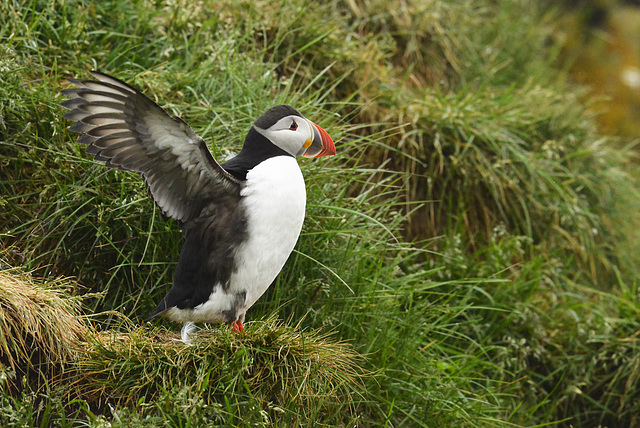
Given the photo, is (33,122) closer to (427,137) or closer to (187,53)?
(187,53)

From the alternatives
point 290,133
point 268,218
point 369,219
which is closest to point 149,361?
point 268,218

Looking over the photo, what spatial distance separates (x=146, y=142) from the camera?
259 centimetres

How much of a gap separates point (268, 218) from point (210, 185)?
272mm

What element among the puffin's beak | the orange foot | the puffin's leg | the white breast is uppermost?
the puffin's beak

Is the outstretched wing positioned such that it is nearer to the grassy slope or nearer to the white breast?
the white breast

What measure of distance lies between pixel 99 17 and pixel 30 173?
3.85ft

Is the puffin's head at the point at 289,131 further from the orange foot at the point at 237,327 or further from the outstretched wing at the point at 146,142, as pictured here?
the orange foot at the point at 237,327

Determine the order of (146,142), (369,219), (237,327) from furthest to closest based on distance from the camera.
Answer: (369,219), (237,327), (146,142)

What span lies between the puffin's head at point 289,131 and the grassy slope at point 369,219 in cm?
63

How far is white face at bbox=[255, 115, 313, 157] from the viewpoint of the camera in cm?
274

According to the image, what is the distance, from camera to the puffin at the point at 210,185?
8.30 ft

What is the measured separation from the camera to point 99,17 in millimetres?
4102

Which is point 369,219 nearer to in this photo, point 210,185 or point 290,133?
point 290,133

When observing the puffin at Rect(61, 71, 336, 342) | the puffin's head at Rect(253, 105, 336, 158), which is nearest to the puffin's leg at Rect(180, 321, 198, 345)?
the puffin at Rect(61, 71, 336, 342)
